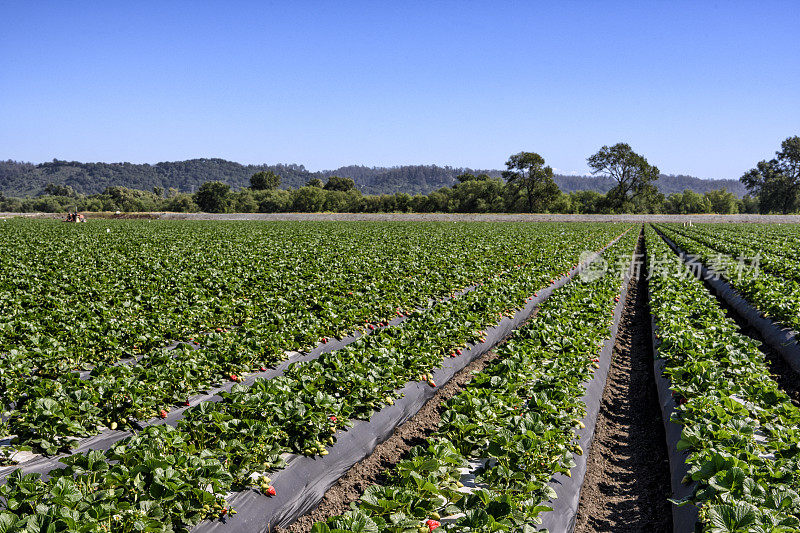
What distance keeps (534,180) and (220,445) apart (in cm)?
8736

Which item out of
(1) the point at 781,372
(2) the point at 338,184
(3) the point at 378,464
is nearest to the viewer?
(3) the point at 378,464

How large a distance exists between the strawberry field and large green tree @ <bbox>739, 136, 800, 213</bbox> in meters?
90.5

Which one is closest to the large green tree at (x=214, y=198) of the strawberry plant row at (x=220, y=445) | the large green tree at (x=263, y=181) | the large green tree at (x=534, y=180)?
the large green tree at (x=263, y=181)

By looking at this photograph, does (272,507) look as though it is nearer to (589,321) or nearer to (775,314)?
(589,321)

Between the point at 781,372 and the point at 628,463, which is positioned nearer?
the point at 628,463

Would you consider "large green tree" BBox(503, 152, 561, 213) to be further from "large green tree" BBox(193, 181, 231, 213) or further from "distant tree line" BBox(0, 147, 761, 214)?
"large green tree" BBox(193, 181, 231, 213)

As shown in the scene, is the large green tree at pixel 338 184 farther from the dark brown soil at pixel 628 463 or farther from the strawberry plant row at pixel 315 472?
the strawberry plant row at pixel 315 472

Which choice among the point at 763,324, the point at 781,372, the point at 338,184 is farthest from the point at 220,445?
the point at 338,184

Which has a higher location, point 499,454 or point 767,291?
point 767,291

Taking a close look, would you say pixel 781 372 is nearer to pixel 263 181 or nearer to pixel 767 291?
pixel 767 291

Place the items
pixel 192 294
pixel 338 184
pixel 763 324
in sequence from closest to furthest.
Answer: pixel 763 324
pixel 192 294
pixel 338 184

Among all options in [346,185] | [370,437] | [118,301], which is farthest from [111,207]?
[370,437]

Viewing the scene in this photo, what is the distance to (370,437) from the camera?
5.14 m

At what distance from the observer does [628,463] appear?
17.8ft
